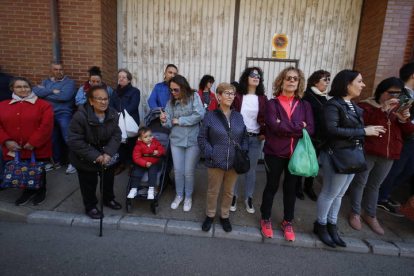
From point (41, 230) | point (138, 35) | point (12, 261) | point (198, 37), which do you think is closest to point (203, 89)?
point (198, 37)

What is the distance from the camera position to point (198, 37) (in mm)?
5379

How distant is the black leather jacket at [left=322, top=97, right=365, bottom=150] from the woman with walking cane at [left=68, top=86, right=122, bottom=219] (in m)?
2.75

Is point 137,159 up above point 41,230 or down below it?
above

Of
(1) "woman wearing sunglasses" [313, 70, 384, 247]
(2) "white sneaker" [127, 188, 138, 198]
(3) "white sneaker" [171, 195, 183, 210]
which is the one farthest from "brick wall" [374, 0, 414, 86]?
(2) "white sneaker" [127, 188, 138, 198]

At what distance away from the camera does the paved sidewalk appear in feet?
9.67

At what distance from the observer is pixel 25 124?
3408mm

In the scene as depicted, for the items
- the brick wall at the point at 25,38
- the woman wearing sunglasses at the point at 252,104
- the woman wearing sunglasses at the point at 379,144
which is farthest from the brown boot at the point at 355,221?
the brick wall at the point at 25,38

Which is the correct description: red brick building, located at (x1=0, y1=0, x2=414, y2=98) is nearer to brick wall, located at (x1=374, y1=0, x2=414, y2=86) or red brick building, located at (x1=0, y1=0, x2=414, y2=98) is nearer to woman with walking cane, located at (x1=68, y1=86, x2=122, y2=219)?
brick wall, located at (x1=374, y1=0, x2=414, y2=86)

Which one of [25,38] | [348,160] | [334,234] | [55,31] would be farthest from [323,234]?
[25,38]

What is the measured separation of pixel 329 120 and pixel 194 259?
2.24 metres

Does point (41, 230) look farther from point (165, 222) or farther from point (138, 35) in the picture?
point (138, 35)

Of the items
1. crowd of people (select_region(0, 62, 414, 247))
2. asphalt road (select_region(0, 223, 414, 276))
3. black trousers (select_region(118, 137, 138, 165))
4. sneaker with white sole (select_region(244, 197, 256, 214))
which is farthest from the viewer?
black trousers (select_region(118, 137, 138, 165))

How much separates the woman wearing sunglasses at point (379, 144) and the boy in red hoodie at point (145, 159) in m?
2.93

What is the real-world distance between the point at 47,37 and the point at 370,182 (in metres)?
6.56
